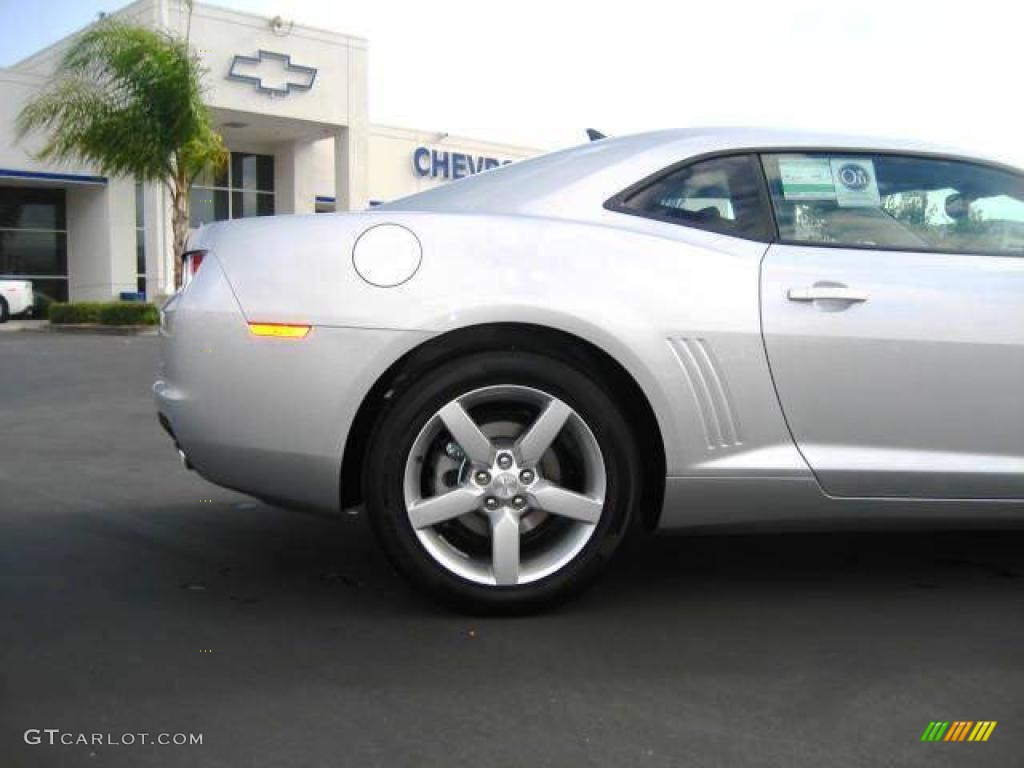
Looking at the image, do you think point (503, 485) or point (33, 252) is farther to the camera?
point (33, 252)

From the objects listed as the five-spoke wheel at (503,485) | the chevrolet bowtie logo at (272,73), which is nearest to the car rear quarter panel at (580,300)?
the five-spoke wheel at (503,485)

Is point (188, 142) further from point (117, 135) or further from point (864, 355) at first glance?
point (864, 355)

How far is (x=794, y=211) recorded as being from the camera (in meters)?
3.29

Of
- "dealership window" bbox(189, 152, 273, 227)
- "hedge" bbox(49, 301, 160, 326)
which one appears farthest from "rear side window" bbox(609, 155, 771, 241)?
"dealership window" bbox(189, 152, 273, 227)

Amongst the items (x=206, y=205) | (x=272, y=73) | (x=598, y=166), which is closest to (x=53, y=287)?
(x=206, y=205)

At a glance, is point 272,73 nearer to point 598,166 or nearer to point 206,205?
point 206,205

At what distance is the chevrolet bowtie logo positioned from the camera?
25703 millimetres

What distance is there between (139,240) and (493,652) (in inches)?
1064

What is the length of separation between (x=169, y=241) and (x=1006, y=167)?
82.4ft

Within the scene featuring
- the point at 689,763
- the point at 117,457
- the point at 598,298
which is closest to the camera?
the point at 689,763

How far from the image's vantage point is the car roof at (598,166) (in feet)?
10.5

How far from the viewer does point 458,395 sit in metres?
2.99

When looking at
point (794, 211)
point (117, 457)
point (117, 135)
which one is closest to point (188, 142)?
point (117, 135)

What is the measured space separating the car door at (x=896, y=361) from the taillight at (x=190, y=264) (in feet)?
5.83
